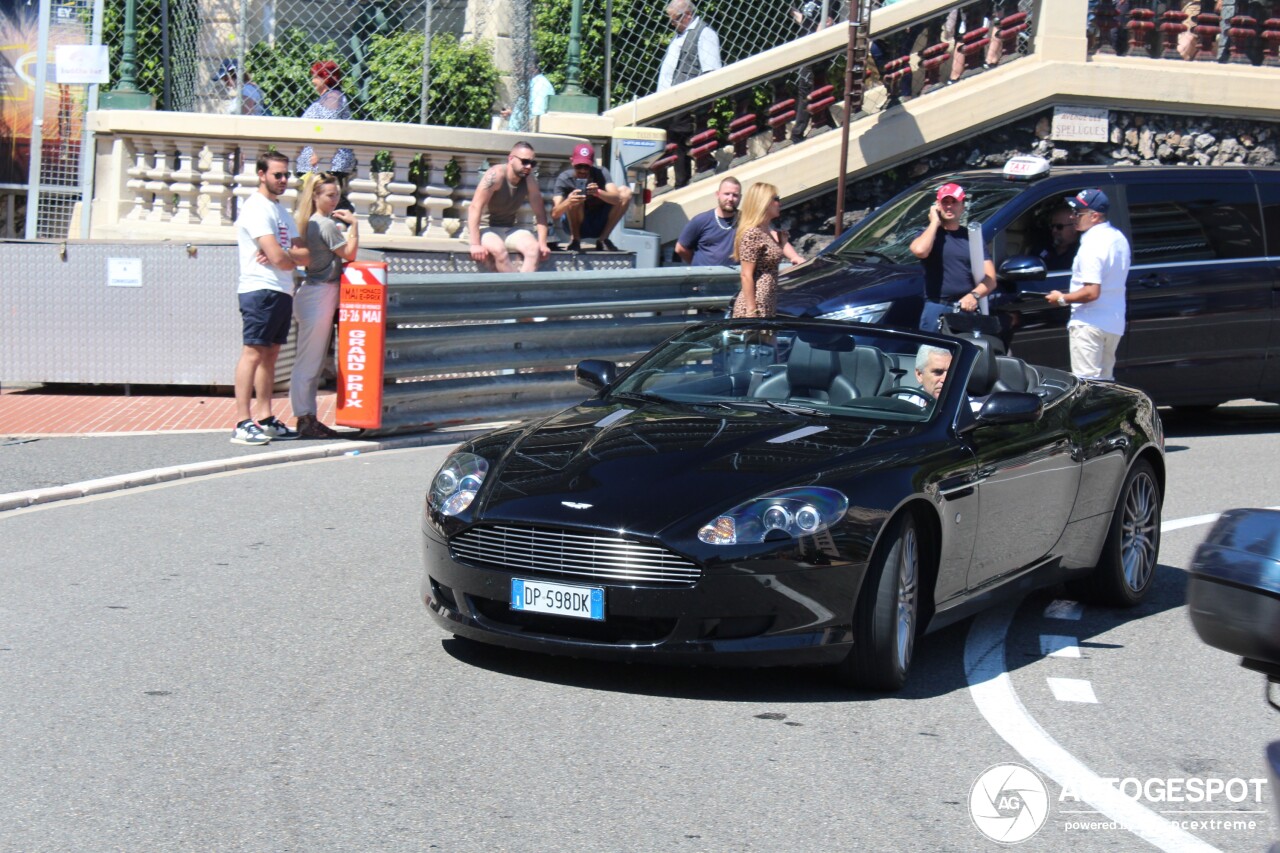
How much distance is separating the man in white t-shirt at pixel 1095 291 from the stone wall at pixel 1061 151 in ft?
20.8

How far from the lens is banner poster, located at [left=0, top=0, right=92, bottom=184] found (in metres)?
16.8

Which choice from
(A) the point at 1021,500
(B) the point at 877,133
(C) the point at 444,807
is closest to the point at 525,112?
(B) the point at 877,133

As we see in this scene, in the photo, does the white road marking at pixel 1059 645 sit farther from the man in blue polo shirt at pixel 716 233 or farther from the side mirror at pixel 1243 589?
the man in blue polo shirt at pixel 716 233

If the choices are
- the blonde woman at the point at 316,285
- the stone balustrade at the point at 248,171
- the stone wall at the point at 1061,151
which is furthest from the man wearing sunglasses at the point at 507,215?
the stone wall at the point at 1061,151

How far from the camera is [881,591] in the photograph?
6.00 metres

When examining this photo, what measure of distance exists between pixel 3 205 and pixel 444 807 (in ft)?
49.7

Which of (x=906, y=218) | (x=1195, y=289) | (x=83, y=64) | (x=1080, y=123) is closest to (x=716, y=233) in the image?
(x=906, y=218)

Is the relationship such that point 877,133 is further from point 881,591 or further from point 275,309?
point 881,591

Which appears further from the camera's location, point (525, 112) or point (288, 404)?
point (525, 112)

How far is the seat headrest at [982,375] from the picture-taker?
7.21m

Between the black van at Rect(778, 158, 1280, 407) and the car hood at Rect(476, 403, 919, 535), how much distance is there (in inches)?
214

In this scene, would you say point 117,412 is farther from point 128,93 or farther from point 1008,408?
point 1008,408

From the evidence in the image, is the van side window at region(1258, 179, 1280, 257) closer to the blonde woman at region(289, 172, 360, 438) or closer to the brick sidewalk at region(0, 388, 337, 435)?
the blonde woman at region(289, 172, 360, 438)

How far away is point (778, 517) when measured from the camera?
5871 millimetres
